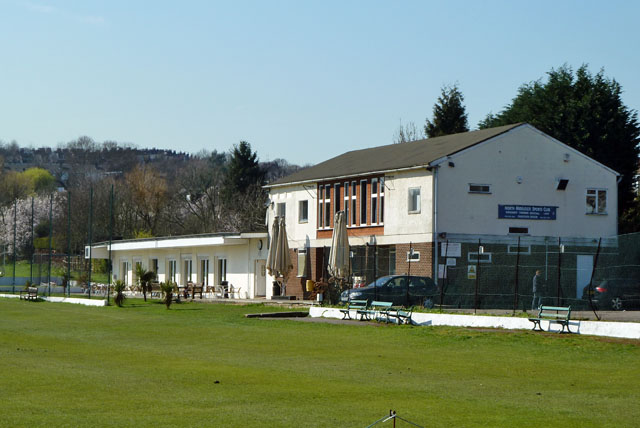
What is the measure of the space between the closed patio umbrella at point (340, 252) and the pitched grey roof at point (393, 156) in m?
3.99

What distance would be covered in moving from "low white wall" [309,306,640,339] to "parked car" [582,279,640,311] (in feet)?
30.2

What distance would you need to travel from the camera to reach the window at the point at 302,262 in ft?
165

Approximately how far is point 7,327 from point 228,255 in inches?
1051

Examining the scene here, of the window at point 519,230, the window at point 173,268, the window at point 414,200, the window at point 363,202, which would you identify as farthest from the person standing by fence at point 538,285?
the window at point 173,268

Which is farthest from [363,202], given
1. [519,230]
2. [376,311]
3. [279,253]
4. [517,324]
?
[517,324]

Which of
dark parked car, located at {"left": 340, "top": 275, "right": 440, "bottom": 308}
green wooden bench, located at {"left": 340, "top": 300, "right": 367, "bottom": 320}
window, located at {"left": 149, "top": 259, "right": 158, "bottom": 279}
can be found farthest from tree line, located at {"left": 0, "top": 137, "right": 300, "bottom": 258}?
green wooden bench, located at {"left": 340, "top": 300, "right": 367, "bottom": 320}

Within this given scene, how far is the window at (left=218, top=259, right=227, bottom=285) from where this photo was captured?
57344 millimetres

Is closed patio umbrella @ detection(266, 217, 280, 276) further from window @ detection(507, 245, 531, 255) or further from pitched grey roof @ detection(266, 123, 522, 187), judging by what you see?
window @ detection(507, 245, 531, 255)

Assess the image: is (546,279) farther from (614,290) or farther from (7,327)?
(7,327)

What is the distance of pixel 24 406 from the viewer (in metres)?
13.2

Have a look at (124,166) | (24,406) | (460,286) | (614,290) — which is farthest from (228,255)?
(124,166)

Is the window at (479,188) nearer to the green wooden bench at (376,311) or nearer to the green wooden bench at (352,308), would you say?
the green wooden bench at (352,308)

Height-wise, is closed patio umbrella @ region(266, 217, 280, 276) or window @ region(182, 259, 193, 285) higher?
closed patio umbrella @ region(266, 217, 280, 276)

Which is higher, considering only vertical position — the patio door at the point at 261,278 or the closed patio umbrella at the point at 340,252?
the closed patio umbrella at the point at 340,252
